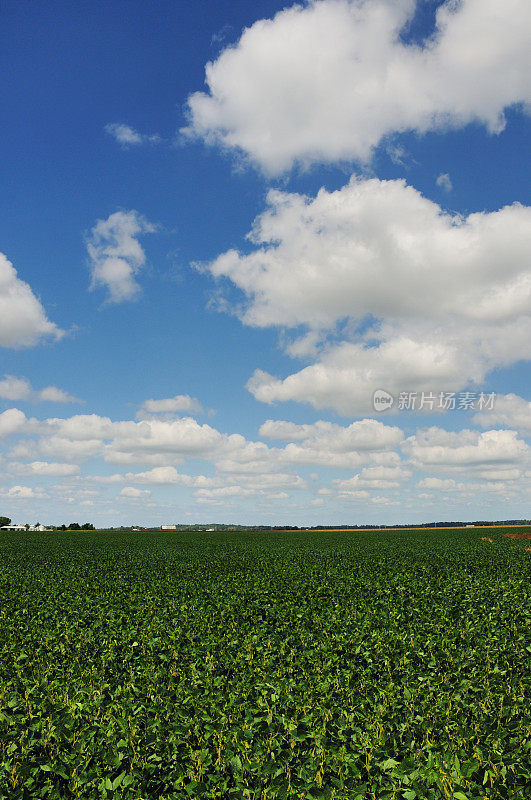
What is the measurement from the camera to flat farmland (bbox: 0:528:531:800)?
20.3 feet

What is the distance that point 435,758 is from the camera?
6.10 metres

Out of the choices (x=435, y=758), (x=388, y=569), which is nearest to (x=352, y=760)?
(x=435, y=758)

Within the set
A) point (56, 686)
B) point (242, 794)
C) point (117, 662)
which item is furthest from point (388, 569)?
point (242, 794)

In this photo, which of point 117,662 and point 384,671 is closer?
point 384,671

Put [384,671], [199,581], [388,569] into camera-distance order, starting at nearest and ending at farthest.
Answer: [384,671]
[199,581]
[388,569]

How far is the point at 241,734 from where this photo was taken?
7266mm

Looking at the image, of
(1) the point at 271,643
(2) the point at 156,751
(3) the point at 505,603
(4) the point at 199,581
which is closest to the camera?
(2) the point at 156,751

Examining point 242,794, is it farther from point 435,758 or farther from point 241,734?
point 435,758

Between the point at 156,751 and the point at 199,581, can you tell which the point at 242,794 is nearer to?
the point at 156,751

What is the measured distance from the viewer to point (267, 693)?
29.9 ft

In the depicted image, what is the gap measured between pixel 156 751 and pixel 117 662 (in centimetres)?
532

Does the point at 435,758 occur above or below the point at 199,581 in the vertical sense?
above

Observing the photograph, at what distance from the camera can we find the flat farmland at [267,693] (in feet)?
20.3

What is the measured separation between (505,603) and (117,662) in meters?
13.3
